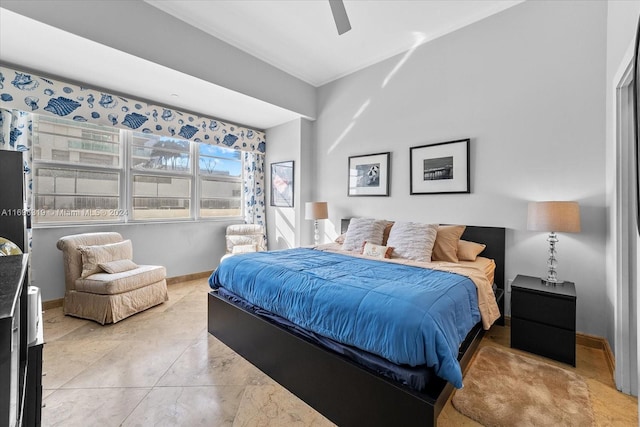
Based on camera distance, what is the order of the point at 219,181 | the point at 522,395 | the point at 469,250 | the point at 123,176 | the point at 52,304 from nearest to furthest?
the point at 522,395
the point at 469,250
the point at 52,304
the point at 123,176
the point at 219,181

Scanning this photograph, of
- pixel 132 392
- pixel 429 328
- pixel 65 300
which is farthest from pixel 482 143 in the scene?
pixel 65 300

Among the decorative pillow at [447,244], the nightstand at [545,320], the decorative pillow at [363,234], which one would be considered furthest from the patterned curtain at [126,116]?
the nightstand at [545,320]

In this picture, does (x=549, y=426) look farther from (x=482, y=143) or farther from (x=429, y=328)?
Result: (x=482, y=143)

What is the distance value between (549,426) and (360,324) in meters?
1.19

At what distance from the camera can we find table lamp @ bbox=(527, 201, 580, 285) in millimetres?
2309

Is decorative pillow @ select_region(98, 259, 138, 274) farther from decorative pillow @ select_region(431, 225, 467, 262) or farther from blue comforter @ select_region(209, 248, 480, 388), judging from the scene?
decorative pillow @ select_region(431, 225, 467, 262)

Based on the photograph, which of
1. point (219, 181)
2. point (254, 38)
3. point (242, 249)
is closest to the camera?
point (254, 38)

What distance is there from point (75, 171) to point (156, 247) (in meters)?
1.34

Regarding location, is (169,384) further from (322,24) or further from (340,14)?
(322,24)

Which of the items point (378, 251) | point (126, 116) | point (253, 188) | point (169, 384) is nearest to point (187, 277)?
point (253, 188)

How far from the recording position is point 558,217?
233 centimetres

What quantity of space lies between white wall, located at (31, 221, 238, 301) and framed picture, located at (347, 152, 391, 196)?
2340 mm

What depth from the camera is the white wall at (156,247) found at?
127 inches

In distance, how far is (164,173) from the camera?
4258mm
